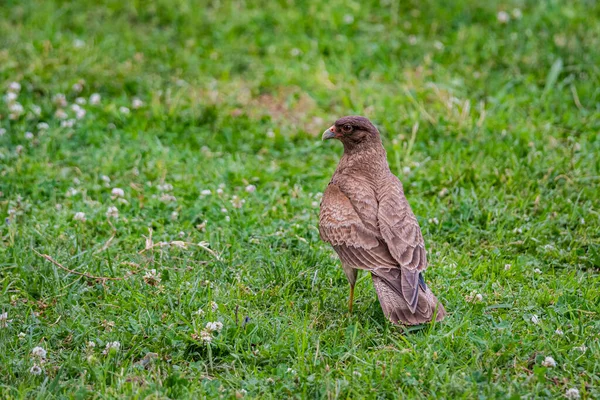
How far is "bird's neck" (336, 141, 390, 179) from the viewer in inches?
253

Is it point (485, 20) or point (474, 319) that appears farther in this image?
point (485, 20)

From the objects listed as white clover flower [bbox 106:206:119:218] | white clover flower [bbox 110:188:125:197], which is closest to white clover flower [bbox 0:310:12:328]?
white clover flower [bbox 106:206:119:218]

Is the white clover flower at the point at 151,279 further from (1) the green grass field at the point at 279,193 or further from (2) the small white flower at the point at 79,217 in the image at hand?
(2) the small white flower at the point at 79,217

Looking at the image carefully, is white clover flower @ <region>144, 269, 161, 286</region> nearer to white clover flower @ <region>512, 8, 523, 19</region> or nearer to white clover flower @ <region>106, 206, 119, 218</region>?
white clover flower @ <region>106, 206, 119, 218</region>

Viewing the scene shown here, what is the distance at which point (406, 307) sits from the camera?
5215mm

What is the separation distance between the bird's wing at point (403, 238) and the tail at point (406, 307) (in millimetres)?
47

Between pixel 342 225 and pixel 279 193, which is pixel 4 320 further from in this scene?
pixel 279 193

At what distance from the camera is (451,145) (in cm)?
812

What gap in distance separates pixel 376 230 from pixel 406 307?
2.31ft

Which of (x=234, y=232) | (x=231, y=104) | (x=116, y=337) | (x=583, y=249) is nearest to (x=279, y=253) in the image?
(x=234, y=232)

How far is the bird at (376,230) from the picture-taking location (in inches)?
208

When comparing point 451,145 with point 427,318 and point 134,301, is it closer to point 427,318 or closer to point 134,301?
point 427,318

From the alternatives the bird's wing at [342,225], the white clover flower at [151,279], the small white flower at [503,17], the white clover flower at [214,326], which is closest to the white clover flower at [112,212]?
the white clover flower at [151,279]

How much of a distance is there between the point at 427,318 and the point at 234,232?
2139 mm
